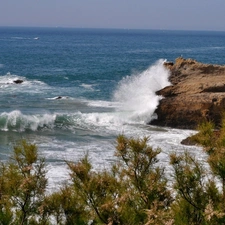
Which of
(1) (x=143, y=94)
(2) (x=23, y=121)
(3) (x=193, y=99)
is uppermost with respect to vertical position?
(3) (x=193, y=99)

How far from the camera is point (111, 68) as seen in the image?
6725cm

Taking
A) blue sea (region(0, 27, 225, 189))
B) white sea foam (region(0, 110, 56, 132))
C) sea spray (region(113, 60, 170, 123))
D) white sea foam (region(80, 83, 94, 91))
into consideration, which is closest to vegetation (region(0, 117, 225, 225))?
blue sea (region(0, 27, 225, 189))

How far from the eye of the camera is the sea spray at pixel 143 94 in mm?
31719

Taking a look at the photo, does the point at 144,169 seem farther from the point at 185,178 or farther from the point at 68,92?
the point at 68,92

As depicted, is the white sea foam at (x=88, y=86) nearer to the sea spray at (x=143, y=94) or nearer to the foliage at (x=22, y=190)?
the sea spray at (x=143, y=94)

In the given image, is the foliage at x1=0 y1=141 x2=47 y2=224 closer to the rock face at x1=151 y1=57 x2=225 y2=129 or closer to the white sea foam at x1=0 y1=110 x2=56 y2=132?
the rock face at x1=151 y1=57 x2=225 y2=129

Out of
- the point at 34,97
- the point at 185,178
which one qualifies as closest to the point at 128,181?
the point at 185,178

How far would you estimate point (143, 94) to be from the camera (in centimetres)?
3434

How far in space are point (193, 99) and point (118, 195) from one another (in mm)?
18946

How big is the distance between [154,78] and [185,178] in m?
25.0

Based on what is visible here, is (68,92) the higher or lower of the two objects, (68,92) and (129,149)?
the lower

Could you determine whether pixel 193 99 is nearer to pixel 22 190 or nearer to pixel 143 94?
pixel 143 94

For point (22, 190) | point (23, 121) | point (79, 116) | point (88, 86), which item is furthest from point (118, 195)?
point (88, 86)

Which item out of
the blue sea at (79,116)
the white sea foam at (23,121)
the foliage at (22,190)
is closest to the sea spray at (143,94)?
the blue sea at (79,116)
